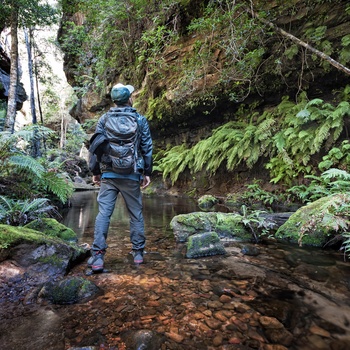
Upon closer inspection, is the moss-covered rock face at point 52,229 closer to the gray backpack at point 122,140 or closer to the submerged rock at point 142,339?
the gray backpack at point 122,140

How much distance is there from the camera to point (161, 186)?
39.5ft

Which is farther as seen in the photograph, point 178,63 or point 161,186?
point 161,186

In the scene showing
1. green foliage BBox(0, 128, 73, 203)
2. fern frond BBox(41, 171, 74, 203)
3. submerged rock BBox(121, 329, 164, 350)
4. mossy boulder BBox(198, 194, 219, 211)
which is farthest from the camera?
mossy boulder BBox(198, 194, 219, 211)

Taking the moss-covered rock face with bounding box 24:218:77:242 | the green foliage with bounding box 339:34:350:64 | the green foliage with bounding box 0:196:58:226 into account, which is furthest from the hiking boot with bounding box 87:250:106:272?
the green foliage with bounding box 339:34:350:64

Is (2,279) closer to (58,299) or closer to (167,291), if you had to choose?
(58,299)

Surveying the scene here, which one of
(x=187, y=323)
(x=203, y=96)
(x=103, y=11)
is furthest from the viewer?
(x=103, y=11)

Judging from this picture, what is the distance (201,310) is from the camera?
1.65 metres

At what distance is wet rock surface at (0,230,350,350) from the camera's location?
4.34 feet

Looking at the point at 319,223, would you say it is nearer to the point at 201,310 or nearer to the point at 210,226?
the point at 210,226

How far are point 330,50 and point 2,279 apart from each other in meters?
7.22

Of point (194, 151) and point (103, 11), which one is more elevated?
point (103, 11)

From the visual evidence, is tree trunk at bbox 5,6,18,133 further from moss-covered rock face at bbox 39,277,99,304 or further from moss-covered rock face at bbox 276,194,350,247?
moss-covered rock face at bbox 276,194,350,247

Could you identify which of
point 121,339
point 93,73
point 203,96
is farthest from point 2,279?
point 93,73

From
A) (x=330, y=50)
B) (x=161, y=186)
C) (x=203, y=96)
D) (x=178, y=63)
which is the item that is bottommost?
(x=161, y=186)
